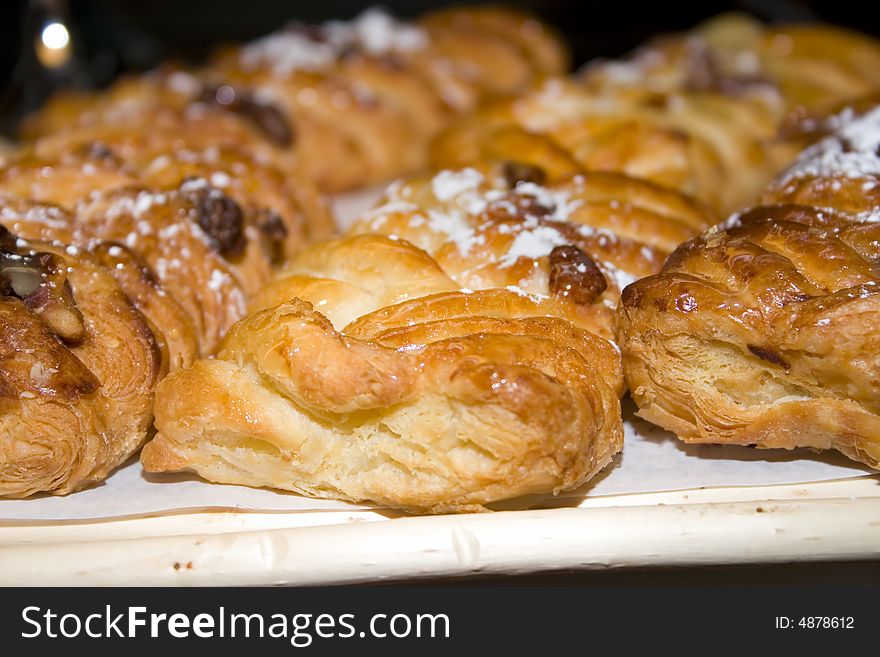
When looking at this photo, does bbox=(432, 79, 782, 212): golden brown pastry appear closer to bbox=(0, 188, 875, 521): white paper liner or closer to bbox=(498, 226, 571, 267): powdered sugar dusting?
bbox=(498, 226, 571, 267): powdered sugar dusting

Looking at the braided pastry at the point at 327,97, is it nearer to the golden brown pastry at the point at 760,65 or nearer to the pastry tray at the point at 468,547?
the golden brown pastry at the point at 760,65

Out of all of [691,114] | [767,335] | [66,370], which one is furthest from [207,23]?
[767,335]

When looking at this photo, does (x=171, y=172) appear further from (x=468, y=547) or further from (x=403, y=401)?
(x=468, y=547)

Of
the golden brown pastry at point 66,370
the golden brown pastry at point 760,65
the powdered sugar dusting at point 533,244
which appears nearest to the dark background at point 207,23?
the golden brown pastry at point 760,65

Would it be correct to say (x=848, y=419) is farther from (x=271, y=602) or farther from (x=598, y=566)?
(x=271, y=602)

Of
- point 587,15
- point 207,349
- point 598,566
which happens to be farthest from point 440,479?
point 587,15
